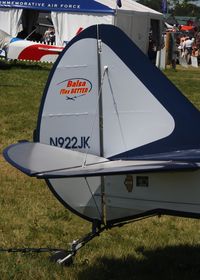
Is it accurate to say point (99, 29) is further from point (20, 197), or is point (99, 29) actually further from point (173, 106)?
point (20, 197)

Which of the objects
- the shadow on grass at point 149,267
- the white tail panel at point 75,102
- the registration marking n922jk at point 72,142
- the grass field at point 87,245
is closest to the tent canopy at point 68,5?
the grass field at point 87,245

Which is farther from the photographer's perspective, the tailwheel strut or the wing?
the tailwheel strut

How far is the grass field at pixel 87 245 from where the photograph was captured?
396cm

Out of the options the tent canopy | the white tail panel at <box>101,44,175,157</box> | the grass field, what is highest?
the tent canopy

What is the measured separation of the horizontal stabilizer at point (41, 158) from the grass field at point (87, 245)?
901mm

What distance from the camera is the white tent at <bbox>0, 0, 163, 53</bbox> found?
2219 centimetres

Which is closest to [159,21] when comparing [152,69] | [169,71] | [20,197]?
[169,71]

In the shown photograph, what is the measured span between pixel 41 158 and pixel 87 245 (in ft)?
4.75

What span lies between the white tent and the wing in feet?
62.1

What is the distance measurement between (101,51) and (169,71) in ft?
59.6

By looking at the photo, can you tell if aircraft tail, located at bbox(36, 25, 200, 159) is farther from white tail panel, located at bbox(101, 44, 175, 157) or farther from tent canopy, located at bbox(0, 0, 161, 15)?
tent canopy, located at bbox(0, 0, 161, 15)

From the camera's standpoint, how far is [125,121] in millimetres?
3543

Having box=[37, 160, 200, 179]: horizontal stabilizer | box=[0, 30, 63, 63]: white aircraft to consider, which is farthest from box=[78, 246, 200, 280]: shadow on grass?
box=[0, 30, 63, 63]: white aircraft

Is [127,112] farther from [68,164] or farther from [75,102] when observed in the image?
[68,164]
